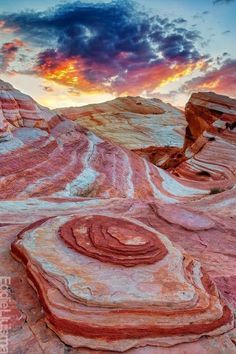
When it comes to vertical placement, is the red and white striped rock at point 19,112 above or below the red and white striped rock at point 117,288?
below

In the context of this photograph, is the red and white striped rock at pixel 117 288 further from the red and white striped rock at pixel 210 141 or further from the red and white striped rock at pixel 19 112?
the red and white striped rock at pixel 210 141

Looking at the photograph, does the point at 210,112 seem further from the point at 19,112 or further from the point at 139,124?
the point at 19,112

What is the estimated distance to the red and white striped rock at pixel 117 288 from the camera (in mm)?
2838

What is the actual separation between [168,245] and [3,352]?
7.05 feet

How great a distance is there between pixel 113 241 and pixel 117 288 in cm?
85

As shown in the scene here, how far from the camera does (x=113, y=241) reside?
4.02 meters

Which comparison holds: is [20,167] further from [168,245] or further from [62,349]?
[62,349]

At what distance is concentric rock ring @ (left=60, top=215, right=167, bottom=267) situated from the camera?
12.3 feet

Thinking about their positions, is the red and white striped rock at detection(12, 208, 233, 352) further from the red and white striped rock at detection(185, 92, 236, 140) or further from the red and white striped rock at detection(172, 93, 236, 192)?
the red and white striped rock at detection(185, 92, 236, 140)

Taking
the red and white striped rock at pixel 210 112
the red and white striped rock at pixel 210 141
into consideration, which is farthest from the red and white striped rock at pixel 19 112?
the red and white striped rock at pixel 210 112

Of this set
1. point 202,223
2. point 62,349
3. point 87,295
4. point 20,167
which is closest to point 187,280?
point 87,295

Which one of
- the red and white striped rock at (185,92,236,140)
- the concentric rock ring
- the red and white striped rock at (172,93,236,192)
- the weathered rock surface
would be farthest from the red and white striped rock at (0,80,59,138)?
the red and white striped rock at (185,92,236,140)

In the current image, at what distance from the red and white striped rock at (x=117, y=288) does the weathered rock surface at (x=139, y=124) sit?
70.5 feet

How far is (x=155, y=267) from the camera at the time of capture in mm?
3648
